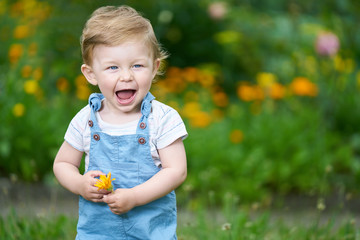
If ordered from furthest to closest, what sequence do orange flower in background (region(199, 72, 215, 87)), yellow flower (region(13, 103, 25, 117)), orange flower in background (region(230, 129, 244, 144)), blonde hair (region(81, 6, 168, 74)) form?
orange flower in background (region(199, 72, 215, 87)) → orange flower in background (region(230, 129, 244, 144)) → yellow flower (region(13, 103, 25, 117)) → blonde hair (region(81, 6, 168, 74))

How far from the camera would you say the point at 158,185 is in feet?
5.65

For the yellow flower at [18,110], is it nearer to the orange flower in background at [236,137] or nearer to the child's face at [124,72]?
the orange flower in background at [236,137]

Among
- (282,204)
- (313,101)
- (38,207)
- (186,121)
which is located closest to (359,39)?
(313,101)

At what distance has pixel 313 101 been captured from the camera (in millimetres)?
4941

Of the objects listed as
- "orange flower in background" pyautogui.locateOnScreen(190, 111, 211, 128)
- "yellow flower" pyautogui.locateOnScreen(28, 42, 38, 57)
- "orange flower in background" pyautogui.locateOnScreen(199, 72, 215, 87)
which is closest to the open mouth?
"orange flower in background" pyautogui.locateOnScreen(190, 111, 211, 128)

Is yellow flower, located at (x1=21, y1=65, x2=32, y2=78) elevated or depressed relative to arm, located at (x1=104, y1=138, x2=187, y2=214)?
depressed

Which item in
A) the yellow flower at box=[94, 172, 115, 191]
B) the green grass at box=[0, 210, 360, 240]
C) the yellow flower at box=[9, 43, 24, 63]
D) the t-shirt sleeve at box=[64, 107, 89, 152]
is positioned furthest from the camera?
the yellow flower at box=[9, 43, 24, 63]

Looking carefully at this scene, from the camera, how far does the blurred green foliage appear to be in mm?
3926

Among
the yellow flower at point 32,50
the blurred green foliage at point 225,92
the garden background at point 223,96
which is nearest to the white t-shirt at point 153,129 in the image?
the blurred green foliage at point 225,92

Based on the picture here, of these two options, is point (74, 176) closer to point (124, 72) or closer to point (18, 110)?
point (124, 72)

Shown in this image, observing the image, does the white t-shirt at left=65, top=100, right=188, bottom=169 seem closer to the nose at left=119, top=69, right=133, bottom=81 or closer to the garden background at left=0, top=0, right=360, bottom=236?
the nose at left=119, top=69, right=133, bottom=81

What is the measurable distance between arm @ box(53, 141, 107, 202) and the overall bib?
70mm

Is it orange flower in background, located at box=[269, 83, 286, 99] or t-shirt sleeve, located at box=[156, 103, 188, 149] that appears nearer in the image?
t-shirt sleeve, located at box=[156, 103, 188, 149]

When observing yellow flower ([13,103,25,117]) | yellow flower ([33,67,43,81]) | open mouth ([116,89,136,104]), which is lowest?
yellow flower ([13,103,25,117])
